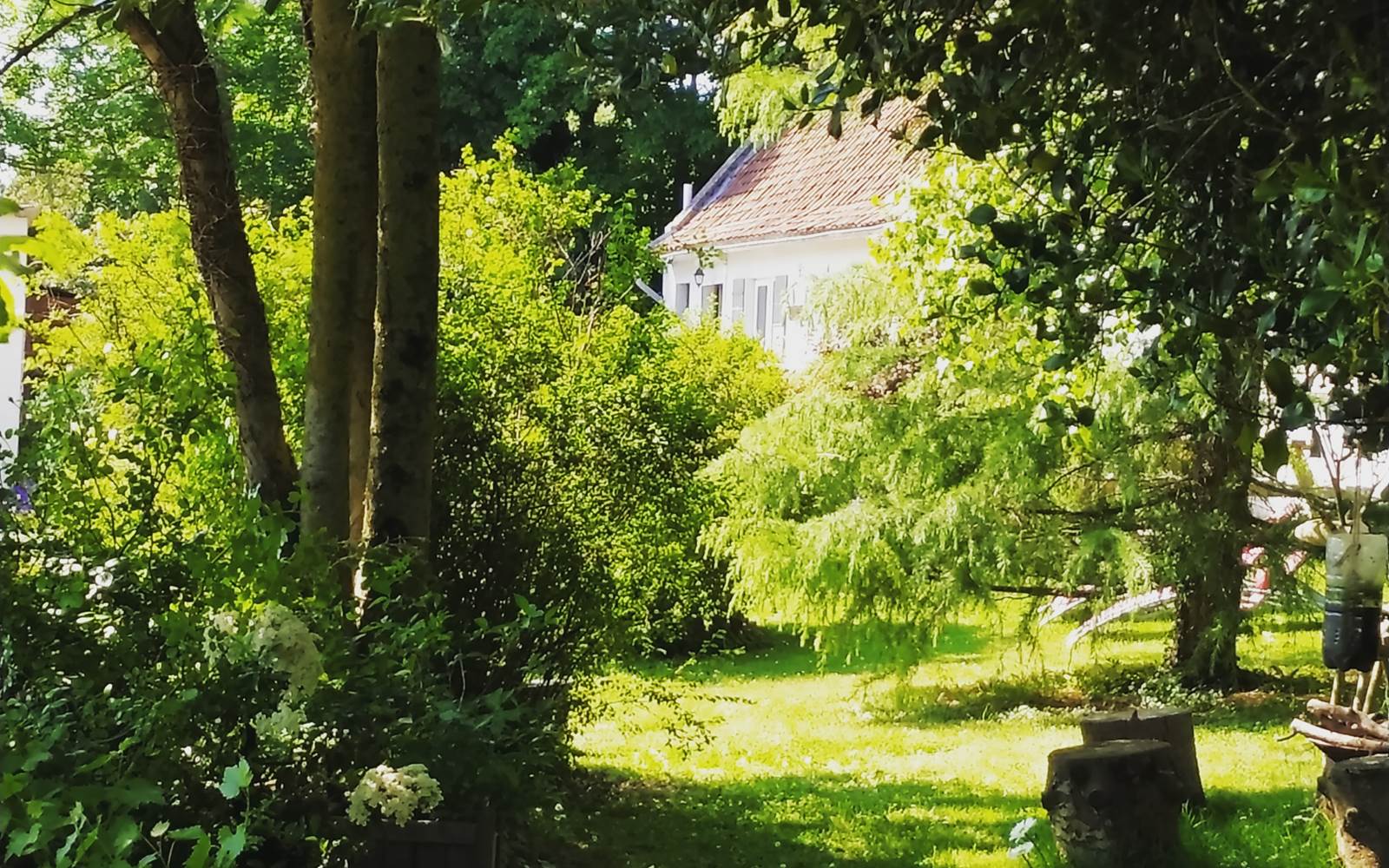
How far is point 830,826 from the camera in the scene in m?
6.48

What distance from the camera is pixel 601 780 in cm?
712

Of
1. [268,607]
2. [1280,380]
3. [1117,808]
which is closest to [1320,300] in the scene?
[1280,380]

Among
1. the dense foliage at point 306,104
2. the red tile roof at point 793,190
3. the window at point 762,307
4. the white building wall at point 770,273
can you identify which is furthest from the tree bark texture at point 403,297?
the window at point 762,307

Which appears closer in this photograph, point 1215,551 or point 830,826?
point 830,826

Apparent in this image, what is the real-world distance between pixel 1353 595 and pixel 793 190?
1816 cm

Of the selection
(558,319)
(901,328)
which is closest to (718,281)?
(901,328)

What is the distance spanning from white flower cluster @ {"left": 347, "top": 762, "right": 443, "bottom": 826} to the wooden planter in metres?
0.40

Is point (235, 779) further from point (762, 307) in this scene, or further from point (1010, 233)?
point (762, 307)

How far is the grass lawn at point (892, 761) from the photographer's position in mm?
5875

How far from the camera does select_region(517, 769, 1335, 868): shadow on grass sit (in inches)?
220

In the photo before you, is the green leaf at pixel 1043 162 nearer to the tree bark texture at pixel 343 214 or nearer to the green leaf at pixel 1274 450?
the green leaf at pixel 1274 450

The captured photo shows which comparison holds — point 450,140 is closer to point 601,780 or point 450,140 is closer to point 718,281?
point 718,281

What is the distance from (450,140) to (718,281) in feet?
19.1

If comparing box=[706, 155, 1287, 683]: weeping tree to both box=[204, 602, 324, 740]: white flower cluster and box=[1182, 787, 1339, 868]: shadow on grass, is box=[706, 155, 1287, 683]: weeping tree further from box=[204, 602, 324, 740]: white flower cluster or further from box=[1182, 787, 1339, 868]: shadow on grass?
box=[204, 602, 324, 740]: white flower cluster
